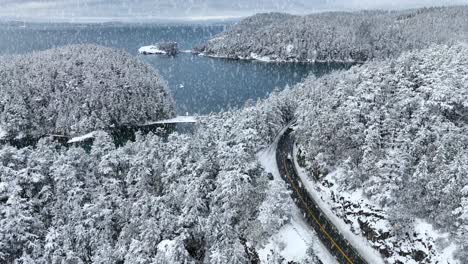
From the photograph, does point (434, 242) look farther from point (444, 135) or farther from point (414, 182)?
point (444, 135)

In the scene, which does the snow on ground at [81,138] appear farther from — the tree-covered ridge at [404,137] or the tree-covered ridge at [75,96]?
the tree-covered ridge at [404,137]

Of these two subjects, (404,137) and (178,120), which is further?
(178,120)

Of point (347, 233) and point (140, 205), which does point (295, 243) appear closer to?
point (347, 233)

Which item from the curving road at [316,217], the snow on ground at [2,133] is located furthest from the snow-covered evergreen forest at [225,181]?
the snow on ground at [2,133]

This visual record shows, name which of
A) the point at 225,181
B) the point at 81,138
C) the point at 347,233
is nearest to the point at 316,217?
the point at 347,233

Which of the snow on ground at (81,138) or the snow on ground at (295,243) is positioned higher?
the snow on ground at (295,243)

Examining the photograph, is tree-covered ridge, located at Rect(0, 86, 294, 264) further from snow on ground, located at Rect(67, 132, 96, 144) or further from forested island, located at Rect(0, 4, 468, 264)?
snow on ground, located at Rect(67, 132, 96, 144)
